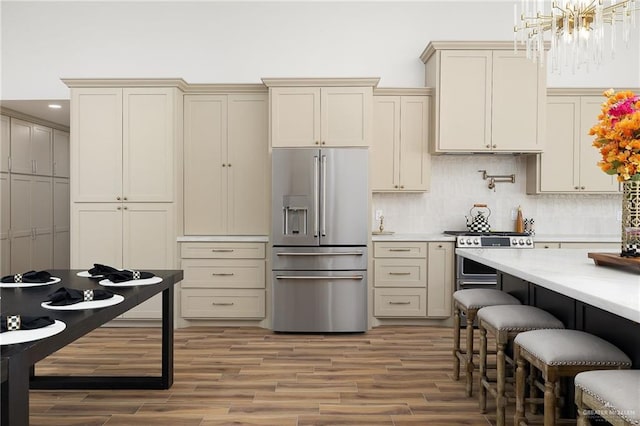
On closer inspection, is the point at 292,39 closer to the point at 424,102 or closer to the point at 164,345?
the point at 424,102

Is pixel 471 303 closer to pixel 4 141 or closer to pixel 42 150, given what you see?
pixel 4 141

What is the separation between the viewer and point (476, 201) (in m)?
5.68

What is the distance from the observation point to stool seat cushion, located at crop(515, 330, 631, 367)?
2016mm

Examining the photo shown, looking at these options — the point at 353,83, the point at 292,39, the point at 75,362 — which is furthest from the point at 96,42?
the point at 75,362

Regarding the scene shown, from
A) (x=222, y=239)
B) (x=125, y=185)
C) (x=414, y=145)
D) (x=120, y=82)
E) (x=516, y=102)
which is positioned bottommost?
(x=222, y=239)

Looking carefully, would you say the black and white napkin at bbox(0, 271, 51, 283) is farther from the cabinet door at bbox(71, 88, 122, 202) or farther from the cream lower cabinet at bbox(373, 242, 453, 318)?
the cream lower cabinet at bbox(373, 242, 453, 318)

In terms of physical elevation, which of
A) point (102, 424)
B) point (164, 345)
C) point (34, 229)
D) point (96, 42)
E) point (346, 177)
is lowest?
point (102, 424)

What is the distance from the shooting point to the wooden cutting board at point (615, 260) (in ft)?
7.75

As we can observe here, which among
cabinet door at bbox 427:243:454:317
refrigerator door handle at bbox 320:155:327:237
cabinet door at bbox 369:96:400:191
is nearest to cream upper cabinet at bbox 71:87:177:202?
refrigerator door handle at bbox 320:155:327:237

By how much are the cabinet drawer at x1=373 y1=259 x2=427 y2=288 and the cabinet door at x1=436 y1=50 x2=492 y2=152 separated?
1.21 metres

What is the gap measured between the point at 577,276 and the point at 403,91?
342cm

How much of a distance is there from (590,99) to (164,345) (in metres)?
4.81

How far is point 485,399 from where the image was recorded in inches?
118

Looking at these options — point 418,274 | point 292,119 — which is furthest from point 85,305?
point 418,274
